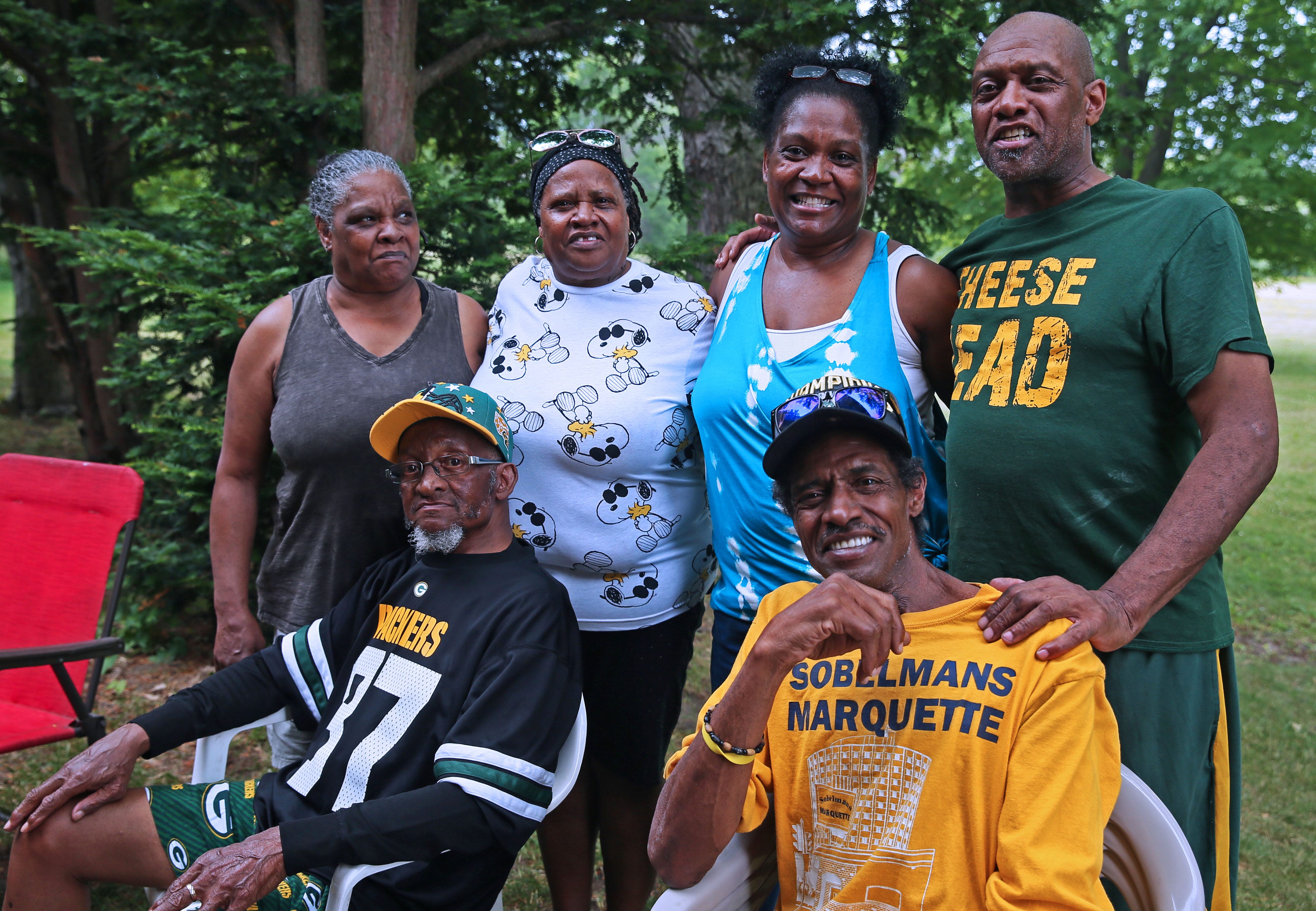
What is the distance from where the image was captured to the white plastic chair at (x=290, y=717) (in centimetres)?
206

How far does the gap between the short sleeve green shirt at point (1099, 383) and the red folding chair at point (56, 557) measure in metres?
3.18

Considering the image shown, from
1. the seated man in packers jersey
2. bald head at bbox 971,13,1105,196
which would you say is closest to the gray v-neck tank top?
the seated man in packers jersey

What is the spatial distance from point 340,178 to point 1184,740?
8.71ft

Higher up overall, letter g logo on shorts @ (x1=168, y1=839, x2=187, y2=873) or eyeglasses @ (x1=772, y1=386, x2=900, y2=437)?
eyeglasses @ (x1=772, y1=386, x2=900, y2=437)

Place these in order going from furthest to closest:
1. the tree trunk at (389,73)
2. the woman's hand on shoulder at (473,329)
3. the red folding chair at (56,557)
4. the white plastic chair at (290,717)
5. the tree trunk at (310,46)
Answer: the tree trunk at (310,46) < the tree trunk at (389,73) < the red folding chair at (56,557) < the woman's hand on shoulder at (473,329) < the white plastic chair at (290,717)

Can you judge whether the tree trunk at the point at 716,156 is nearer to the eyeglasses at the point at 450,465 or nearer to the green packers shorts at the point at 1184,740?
the eyeglasses at the point at 450,465

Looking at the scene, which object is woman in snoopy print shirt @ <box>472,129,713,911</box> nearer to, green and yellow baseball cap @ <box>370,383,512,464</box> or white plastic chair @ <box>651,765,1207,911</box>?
green and yellow baseball cap @ <box>370,383,512,464</box>

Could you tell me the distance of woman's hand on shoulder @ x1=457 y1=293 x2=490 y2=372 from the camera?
2977 millimetres

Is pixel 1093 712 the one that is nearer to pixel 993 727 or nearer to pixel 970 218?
pixel 993 727

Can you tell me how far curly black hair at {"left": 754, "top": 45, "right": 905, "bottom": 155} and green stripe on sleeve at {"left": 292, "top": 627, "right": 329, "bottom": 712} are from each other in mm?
1876

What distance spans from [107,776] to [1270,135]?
11326mm

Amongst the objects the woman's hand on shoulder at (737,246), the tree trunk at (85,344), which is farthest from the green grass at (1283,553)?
the tree trunk at (85,344)

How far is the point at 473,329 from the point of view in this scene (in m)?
3.03

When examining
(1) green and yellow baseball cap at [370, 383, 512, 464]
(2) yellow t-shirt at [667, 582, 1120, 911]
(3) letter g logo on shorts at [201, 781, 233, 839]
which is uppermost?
(1) green and yellow baseball cap at [370, 383, 512, 464]
